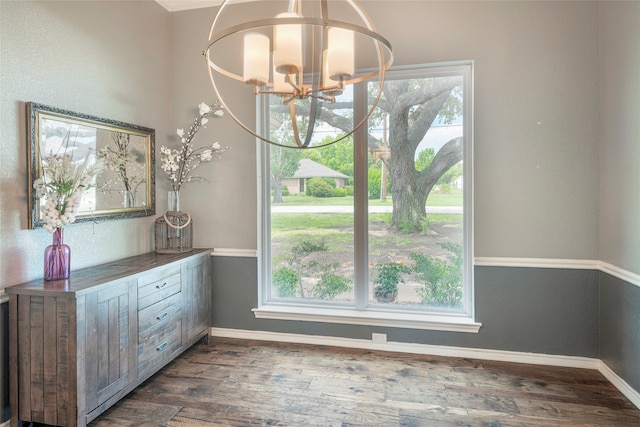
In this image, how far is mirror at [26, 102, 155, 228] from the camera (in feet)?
7.38

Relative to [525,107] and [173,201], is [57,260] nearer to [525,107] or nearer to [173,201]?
[173,201]

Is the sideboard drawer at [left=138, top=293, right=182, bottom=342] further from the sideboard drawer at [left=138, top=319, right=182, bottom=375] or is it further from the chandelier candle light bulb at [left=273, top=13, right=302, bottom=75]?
the chandelier candle light bulb at [left=273, top=13, right=302, bottom=75]

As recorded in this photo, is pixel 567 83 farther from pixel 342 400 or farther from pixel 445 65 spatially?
pixel 342 400

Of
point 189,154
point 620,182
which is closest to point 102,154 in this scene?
point 189,154

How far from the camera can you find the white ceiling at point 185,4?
3.31 m

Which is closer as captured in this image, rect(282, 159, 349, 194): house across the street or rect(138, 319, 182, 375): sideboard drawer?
rect(138, 319, 182, 375): sideboard drawer

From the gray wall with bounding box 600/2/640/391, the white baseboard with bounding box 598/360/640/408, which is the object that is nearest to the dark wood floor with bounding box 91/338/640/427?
the white baseboard with bounding box 598/360/640/408

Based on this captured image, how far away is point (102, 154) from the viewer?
2.74 metres

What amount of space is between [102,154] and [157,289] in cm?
108

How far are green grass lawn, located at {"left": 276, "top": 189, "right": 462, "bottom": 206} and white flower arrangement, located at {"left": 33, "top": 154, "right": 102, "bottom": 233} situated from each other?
162cm

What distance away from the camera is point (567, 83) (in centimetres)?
Answer: 281

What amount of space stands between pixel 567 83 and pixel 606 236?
118cm

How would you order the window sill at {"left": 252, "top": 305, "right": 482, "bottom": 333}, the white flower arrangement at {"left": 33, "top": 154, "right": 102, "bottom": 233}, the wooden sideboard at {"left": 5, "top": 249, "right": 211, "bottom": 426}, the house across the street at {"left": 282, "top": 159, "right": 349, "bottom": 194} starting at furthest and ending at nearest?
the house across the street at {"left": 282, "top": 159, "right": 349, "bottom": 194} < the window sill at {"left": 252, "top": 305, "right": 482, "bottom": 333} < the white flower arrangement at {"left": 33, "top": 154, "right": 102, "bottom": 233} < the wooden sideboard at {"left": 5, "top": 249, "right": 211, "bottom": 426}

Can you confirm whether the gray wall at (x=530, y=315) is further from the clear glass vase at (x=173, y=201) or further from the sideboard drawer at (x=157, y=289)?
the clear glass vase at (x=173, y=201)
